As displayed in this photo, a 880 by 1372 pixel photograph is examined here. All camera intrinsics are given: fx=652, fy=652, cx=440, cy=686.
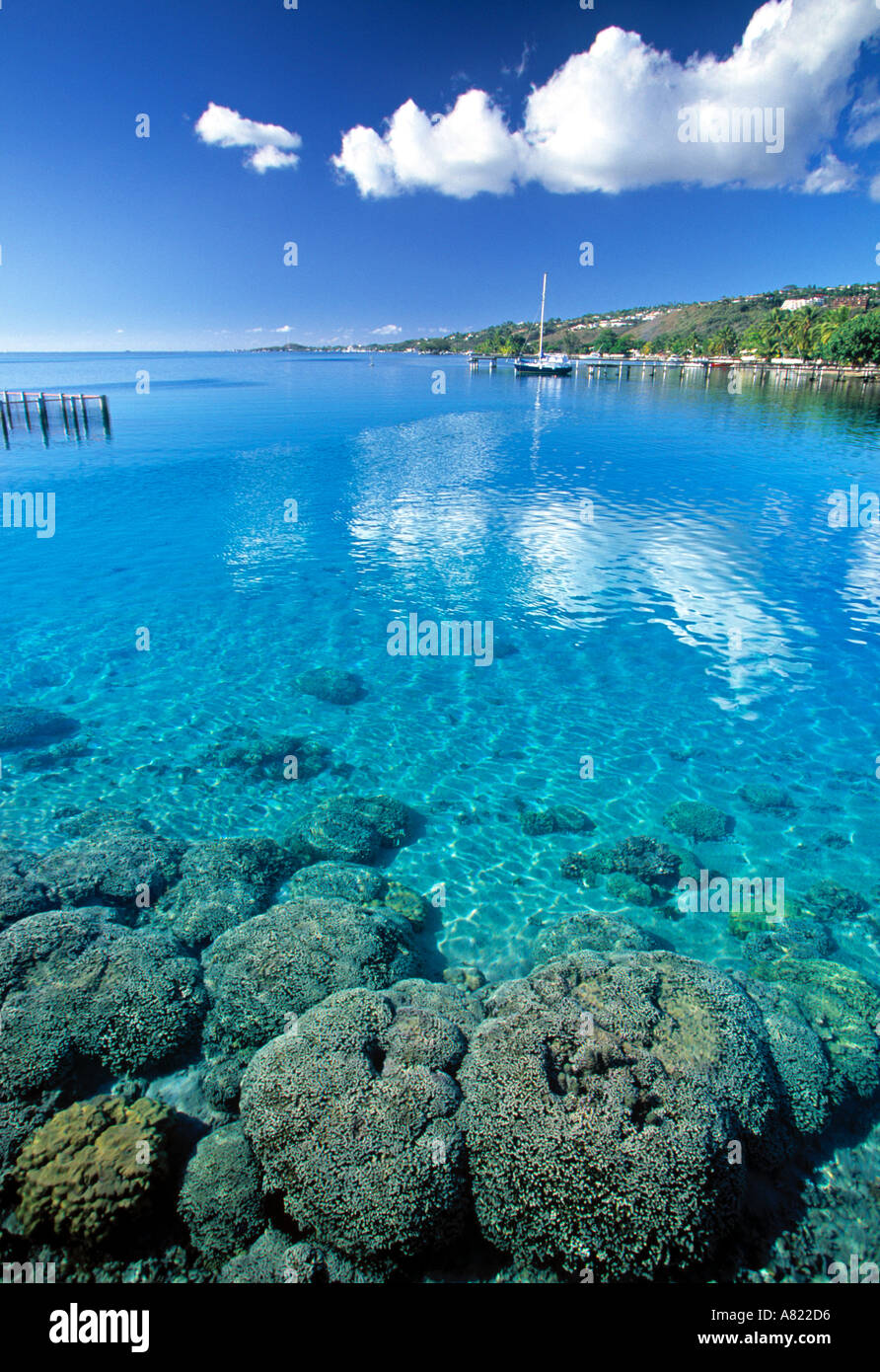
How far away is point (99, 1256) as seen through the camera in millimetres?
5324

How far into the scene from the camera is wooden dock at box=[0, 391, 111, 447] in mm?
54438

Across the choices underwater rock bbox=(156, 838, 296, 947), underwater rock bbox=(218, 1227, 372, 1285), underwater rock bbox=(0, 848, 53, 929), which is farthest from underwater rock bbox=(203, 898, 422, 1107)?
underwater rock bbox=(0, 848, 53, 929)

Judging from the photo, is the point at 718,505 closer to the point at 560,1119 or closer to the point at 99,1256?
the point at 560,1119

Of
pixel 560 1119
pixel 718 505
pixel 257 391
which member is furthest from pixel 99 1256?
pixel 257 391

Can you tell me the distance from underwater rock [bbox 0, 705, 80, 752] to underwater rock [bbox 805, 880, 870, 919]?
50.7ft

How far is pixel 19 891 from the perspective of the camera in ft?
30.7

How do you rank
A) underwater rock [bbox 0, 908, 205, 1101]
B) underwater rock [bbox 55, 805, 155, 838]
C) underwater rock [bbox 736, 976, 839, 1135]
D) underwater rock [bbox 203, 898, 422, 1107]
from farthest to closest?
1. underwater rock [bbox 55, 805, 155, 838]
2. underwater rock [bbox 203, 898, 422, 1107]
3. underwater rock [bbox 0, 908, 205, 1101]
4. underwater rock [bbox 736, 976, 839, 1135]

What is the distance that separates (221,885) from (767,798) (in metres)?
10.2

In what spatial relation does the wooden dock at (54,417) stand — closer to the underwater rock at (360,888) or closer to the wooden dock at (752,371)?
the underwater rock at (360,888)

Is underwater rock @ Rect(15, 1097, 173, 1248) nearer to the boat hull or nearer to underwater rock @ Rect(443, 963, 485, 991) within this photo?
A: underwater rock @ Rect(443, 963, 485, 991)

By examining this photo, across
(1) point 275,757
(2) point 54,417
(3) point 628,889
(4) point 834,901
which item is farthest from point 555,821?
(2) point 54,417

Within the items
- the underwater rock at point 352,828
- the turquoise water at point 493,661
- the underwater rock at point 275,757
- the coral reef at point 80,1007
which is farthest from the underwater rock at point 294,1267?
the underwater rock at point 275,757

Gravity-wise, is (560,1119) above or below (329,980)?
above
